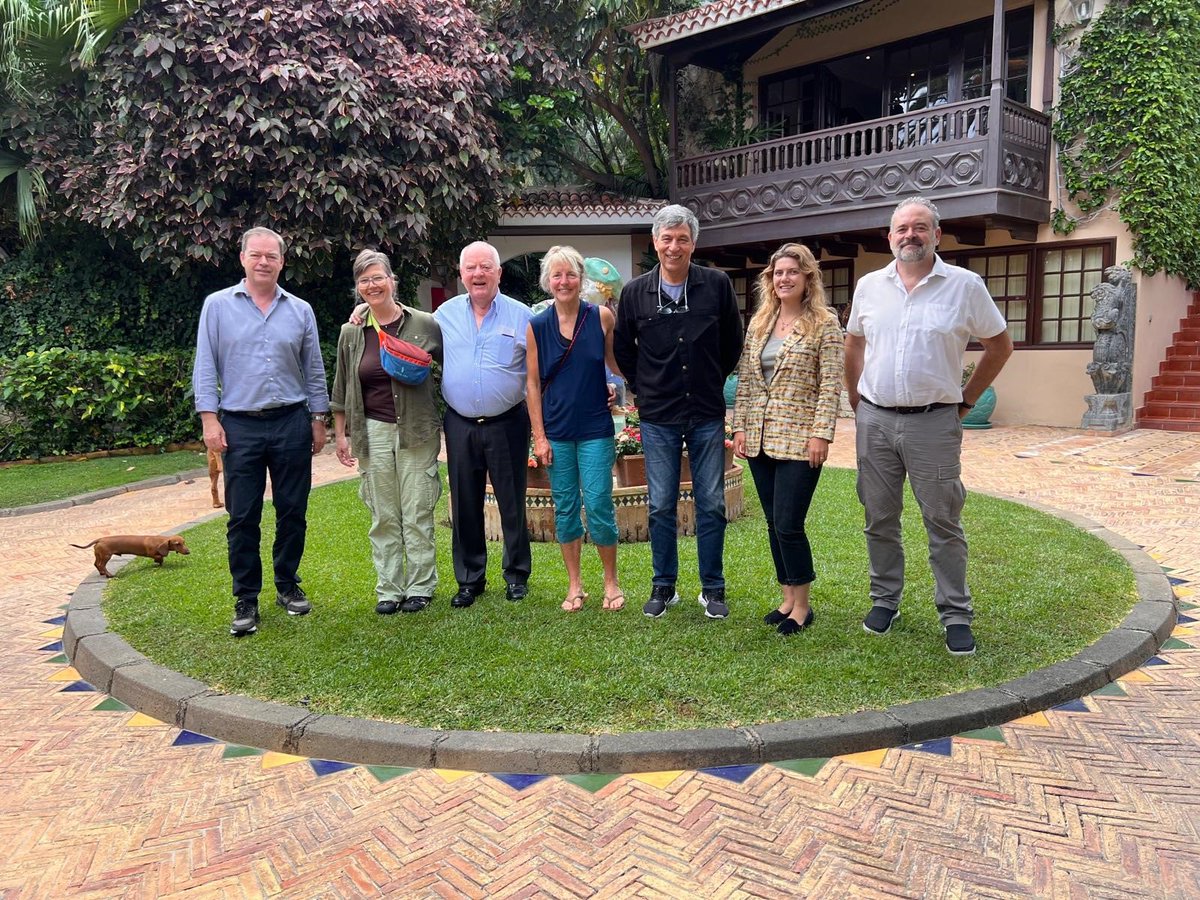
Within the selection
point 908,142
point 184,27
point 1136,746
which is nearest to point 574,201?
point 908,142

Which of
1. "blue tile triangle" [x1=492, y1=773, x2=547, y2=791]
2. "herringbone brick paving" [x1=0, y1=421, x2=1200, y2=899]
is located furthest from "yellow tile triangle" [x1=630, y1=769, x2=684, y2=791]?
"blue tile triangle" [x1=492, y1=773, x2=547, y2=791]

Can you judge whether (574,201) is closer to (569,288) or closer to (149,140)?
(149,140)

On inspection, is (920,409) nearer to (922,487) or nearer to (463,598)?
(922,487)

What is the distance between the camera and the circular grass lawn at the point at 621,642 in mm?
3428

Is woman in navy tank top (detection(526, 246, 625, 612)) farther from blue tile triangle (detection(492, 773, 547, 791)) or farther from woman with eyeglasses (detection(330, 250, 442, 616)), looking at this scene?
blue tile triangle (detection(492, 773, 547, 791))

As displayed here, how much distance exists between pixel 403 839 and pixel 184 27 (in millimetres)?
11050

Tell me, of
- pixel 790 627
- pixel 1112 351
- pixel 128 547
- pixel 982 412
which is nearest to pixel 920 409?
pixel 790 627

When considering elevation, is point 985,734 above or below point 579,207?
below

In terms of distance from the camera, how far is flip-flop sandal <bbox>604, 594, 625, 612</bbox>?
180 inches

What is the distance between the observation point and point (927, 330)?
366 centimetres

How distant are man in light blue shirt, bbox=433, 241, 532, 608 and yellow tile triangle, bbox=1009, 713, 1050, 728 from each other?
261cm

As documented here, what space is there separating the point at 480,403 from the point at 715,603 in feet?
5.33

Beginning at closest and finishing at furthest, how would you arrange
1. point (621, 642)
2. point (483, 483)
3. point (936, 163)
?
point (621, 642) < point (483, 483) < point (936, 163)

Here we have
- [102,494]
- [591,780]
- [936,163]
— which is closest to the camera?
[591,780]
